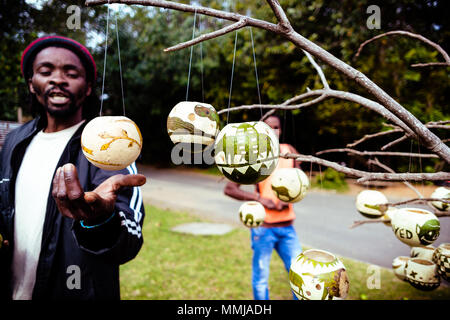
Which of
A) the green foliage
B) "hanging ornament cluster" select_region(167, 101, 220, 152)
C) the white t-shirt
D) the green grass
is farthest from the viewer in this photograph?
the green foliage

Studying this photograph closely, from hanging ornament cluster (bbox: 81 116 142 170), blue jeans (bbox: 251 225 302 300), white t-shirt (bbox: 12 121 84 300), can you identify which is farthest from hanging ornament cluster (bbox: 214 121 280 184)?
blue jeans (bbox: 251 225 302 300)

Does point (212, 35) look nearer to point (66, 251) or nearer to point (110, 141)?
point (110, 141)

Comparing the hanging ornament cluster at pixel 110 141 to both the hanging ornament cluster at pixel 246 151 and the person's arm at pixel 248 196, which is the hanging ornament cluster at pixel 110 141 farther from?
the person's arm at pixel 248 196

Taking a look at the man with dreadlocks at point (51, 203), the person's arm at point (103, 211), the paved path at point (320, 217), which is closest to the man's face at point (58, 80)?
the man with dreadlocks at point (51, 203)

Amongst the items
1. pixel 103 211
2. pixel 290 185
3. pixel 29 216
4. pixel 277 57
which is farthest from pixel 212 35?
pixel 277 57

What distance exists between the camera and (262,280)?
3.00 meters

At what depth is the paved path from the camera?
527cm

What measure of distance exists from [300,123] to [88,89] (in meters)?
11.5

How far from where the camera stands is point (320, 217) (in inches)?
293

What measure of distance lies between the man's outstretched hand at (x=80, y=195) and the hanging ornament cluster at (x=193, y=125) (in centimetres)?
22

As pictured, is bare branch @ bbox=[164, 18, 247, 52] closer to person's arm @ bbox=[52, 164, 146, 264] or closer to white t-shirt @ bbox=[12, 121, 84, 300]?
person's arm @ bbox=[52, 164, 146, 264]

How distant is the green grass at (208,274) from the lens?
382 cm

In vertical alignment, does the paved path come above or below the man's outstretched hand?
below

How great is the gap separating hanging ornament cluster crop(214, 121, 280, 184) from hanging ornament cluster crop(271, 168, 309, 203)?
476mm
